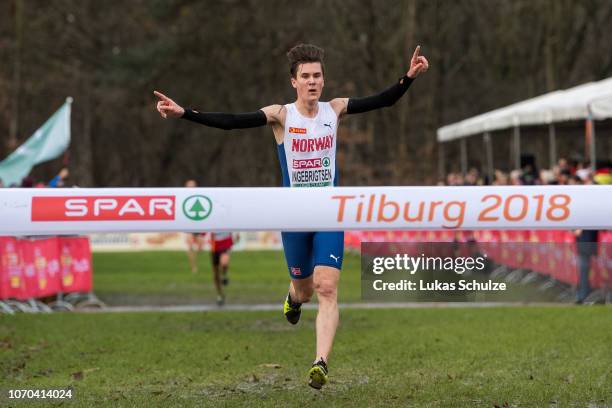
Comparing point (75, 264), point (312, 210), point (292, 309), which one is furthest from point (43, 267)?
point (312, 210)

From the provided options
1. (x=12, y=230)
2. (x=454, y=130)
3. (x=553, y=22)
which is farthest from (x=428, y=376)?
(x=553, y=22)

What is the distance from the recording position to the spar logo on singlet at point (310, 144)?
8898mm

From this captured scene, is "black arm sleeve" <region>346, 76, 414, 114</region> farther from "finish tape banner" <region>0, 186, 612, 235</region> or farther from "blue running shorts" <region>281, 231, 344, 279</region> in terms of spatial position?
"blue running shorts" <region>281, 231, 344, 279</region>

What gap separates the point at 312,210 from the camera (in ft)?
27.8

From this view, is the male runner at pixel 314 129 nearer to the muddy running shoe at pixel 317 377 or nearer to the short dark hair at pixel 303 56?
the short dark hair at pixel 303 56

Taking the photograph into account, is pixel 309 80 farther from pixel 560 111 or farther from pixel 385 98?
pixel 560 111

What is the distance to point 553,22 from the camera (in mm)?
40000

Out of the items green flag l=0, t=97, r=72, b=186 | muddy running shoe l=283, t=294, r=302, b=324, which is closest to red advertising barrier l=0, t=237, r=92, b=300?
green flag l=0, t=97, r=72, b=186

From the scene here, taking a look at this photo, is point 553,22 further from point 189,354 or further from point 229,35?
point 189,354

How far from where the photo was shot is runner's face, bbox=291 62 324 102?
8.81m

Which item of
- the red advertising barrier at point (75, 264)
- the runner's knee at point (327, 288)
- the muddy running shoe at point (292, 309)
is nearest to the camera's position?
the runner's knee at point (327, 288)

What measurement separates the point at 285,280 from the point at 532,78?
26576 millimetres

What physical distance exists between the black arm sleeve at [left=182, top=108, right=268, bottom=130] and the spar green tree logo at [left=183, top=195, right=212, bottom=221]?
1.73 feet

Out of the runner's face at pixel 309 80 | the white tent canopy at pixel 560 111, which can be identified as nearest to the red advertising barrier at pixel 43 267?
the white tent canopy at pixel 560 111
